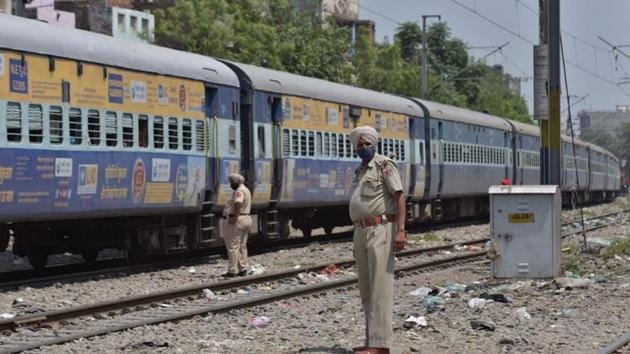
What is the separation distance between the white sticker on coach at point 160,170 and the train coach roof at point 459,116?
56.4 feet

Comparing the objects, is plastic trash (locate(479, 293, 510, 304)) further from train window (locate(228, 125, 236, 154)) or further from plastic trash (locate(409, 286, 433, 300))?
train window (locate(228, 125, 236, 154))

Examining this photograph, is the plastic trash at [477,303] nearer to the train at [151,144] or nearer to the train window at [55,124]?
the train at [151,144]

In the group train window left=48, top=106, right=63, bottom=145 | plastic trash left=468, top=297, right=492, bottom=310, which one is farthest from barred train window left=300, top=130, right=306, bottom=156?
plastic trash left=468, top=297, right=492, bottom=310

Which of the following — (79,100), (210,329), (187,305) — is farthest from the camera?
(79,100)

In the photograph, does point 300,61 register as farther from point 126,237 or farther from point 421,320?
point 421,320

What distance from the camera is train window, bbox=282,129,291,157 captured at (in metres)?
23.5

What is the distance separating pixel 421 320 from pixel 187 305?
3485mm

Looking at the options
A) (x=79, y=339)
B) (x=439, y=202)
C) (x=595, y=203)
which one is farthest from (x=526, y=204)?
(x=595, y=203)

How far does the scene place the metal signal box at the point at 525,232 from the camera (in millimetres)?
17188

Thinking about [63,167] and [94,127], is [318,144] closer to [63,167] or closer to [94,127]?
[94,127]

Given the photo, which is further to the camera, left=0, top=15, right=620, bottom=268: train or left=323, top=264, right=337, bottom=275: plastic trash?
left=323, top=264, right=337, bottom=275: plastic trash

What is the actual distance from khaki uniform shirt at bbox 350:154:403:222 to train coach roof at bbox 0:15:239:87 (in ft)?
21.4

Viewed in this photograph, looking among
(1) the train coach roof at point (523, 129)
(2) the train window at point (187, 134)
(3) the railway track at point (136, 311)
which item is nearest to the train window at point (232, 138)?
(2) the train window at point (187, 134)

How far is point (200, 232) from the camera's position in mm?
20688
